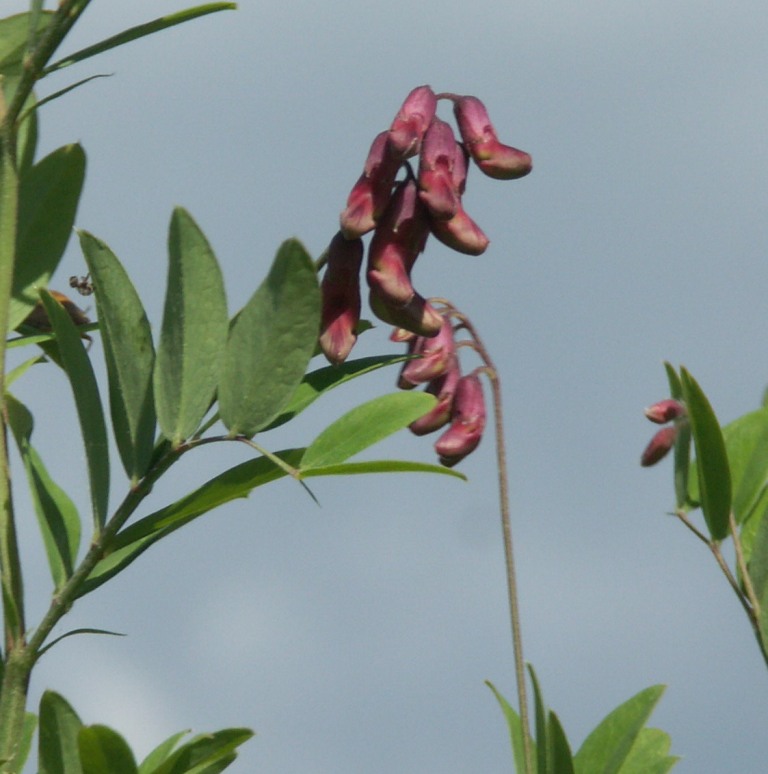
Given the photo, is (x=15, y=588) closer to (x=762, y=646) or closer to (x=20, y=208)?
(x=20, y=208)

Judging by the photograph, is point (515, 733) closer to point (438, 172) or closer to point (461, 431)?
point (461, 431)

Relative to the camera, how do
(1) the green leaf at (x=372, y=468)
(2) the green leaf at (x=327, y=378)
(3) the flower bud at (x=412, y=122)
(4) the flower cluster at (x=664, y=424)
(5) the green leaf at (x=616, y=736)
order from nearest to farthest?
(1) the green leaf at (x=372, y=468) < (2) the green leaf at (x=327, y=378) < (3) the flower bud at (x=412, y=122) < (5) the green leaf at (x=616, y=736) < (4) the flower cluster at (x=664, y=424)

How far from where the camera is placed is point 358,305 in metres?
1.12

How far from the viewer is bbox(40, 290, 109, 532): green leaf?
0.94 meters

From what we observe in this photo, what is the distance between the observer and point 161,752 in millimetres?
1144

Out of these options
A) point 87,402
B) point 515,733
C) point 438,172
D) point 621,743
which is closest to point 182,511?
point 87,402

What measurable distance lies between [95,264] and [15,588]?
0.75 feet

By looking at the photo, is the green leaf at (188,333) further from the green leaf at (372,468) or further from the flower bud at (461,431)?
the flower bud at (461,431)

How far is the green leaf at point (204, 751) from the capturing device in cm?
89

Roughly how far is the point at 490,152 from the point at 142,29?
38cm

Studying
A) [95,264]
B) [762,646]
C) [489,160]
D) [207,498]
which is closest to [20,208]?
[95,264]

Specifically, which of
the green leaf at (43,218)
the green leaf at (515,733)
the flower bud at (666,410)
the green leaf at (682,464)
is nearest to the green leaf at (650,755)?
the green leaf at (515,733)

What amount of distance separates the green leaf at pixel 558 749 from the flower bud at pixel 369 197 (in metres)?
0.45

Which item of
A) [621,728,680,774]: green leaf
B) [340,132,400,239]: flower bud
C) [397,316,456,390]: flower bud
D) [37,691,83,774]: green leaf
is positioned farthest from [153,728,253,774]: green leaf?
[397,316,456,390]: flower bud
